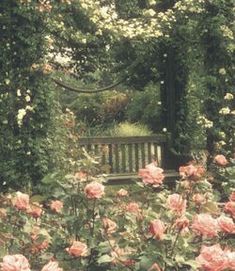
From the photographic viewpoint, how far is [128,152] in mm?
9000

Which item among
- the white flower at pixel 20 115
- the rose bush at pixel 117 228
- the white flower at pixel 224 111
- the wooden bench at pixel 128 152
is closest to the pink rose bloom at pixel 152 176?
the rose bush at pixel 117 228

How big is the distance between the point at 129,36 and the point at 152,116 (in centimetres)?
543

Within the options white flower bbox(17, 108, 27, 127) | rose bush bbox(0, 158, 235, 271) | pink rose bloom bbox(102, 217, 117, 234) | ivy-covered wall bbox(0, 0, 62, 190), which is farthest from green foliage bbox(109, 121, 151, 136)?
pink rose bloom bbox(102, 217, 117, 234)

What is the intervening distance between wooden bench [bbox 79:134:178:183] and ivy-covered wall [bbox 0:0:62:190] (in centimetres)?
196

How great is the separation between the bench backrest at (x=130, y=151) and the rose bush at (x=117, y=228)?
523 centimetres

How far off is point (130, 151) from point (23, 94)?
8.70 ft

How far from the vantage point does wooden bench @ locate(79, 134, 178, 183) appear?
871 cm

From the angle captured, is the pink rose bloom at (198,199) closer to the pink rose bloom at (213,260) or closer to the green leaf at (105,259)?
the green leaf at (105,259)

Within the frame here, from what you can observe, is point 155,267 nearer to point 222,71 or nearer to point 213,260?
point 213,260

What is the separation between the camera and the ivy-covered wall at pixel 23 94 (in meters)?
6.55

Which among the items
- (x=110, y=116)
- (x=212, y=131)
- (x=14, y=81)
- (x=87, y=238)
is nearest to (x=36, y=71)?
(x=14, y=81)

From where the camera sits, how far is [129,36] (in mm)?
8375

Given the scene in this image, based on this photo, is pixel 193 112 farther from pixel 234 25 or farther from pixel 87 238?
pixel 87 238

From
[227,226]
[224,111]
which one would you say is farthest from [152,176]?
[224,111]
